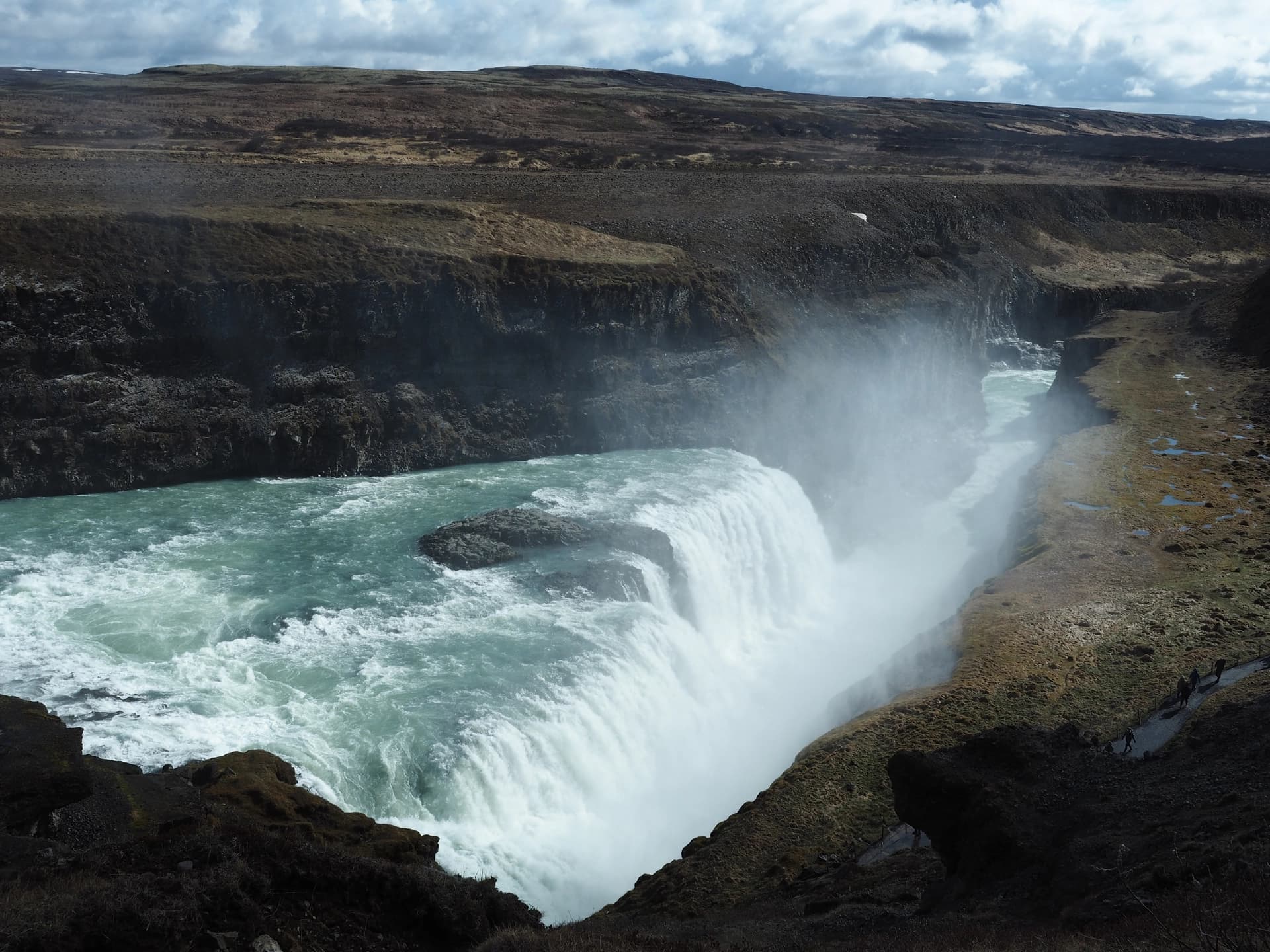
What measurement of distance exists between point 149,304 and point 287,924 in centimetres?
3195

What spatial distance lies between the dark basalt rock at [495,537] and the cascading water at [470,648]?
2.15 feet

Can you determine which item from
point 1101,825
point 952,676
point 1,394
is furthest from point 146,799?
point 1,394

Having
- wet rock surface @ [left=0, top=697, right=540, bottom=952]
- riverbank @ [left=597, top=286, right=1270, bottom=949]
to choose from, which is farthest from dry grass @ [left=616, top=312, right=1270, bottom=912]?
wet rock surface @ [left=0, top=697, right=540, bottom=952]

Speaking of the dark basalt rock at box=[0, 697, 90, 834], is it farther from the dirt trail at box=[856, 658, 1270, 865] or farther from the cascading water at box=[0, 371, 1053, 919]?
the dirt trail at box=[856, 658, 1270, 865]

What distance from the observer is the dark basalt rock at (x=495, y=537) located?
3353cm

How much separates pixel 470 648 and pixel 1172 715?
16.5 metres

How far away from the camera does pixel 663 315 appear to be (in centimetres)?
5062

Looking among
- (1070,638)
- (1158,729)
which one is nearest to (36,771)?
(1158,729)

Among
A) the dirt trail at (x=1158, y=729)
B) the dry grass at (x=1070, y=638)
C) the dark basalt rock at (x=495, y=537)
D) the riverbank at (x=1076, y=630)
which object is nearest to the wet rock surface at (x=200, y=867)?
the riverbank at (x=1076, y=630)

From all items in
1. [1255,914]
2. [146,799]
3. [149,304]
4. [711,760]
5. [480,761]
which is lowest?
[711,760]

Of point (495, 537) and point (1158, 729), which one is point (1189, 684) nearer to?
point (1158, 729)

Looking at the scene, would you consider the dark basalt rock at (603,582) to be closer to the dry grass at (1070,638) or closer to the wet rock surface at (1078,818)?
the dry grass at (1070,638)

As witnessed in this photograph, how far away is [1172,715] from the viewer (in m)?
25.6

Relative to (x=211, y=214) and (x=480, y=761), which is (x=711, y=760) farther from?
(x=211, y=214)
